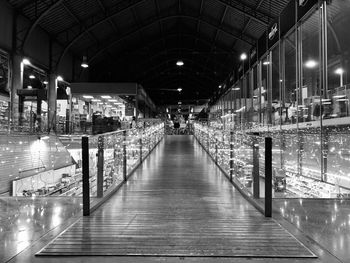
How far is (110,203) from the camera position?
4648mm

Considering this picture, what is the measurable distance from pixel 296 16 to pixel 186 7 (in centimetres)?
1331

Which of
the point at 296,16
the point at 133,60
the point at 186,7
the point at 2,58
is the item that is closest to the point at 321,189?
the point at 296,16

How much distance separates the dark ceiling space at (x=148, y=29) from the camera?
53.8 ft

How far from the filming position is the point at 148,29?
23297 mm

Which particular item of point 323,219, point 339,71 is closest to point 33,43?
point 339,71

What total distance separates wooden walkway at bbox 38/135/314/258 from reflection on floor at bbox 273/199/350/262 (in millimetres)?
266

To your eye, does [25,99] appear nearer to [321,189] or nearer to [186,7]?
[186,7]

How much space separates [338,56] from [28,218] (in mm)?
9136

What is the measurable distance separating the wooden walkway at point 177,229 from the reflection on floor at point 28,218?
0.27 meters

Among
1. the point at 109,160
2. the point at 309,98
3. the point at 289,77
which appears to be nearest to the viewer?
the point at 109,160

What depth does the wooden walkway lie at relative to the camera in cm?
285

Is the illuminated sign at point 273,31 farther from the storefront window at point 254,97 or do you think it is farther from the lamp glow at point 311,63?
the storefront window at point 254,97

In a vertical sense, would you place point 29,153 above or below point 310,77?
below

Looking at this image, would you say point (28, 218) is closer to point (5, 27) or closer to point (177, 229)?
point (177, 229)
